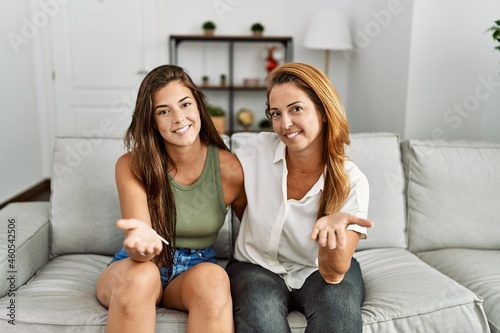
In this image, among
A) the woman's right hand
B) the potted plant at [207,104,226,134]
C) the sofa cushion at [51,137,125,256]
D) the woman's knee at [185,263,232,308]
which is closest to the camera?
the woman's right hand

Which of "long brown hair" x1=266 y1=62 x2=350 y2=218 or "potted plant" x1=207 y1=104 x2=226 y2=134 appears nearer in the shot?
"long brown hair" x1=266 y1=62 x2=350 y2=218

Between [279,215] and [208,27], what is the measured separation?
2.90m

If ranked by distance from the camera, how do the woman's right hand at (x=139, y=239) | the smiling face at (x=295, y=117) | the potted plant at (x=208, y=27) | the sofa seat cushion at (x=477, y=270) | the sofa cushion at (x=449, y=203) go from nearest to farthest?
1. the woman's right hand at (x=139, y=239)
2. the smiling face at (x=295, y=117)
3. the sofa seat cushion at (x=477, y=270)
4. the sofa cushion at (x=449, y=203)
5. the potted plant at (x=208, y=27)

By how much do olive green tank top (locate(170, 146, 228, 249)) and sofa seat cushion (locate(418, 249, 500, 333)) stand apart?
0.83 meters

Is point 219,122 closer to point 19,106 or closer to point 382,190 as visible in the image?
point 19,106

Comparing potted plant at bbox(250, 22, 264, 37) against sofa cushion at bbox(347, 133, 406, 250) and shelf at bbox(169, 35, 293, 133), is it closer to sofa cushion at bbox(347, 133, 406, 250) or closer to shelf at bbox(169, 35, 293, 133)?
shelf at bbox(169, 35, 293, 133)

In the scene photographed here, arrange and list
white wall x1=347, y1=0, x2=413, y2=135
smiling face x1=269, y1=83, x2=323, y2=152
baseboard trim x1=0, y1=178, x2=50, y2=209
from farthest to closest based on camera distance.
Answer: baseboard trim x1=0, y1=178, x2=50, y2=209, white wall x1=347, y1=0, x2=413, y2=135, smiling face x1=269, y1=83, x2=323, y2=152

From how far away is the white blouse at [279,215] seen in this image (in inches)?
58.4

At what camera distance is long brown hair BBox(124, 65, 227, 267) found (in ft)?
4.78

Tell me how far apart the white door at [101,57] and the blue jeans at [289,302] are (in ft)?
9.84

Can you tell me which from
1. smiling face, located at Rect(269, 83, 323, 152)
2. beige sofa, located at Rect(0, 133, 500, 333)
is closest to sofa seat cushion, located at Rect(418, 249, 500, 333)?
beige sofa, located at Rect(0, 133, 500, 333)

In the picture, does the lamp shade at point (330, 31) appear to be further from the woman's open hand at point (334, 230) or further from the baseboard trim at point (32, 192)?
the woman's open hand at point (334, 230)

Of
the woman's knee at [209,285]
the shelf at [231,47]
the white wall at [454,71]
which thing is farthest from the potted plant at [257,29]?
the woman's knee at [209,285]

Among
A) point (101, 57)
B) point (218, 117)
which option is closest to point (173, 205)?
point (218, 117)
